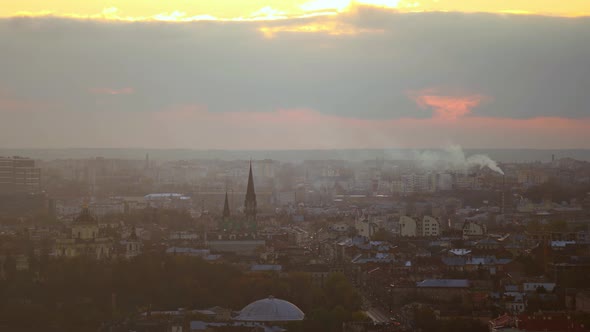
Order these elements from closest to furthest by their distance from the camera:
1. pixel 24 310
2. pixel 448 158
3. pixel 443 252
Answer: pixel 24 310 → pixel 443 252 → pixel 448 158

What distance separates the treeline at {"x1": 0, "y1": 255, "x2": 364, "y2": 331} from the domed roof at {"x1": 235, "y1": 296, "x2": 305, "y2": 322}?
1.26ft

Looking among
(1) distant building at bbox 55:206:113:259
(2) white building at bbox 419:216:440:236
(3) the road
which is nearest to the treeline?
(3) the road

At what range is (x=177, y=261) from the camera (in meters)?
43.6

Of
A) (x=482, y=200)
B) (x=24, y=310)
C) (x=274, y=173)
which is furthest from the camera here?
(x=274, y=173)

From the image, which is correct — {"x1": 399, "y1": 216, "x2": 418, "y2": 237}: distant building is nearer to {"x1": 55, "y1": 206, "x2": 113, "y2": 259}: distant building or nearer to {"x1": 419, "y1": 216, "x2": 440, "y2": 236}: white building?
{"x1": 419, "y1": 216, "x2": 440, "y2": 236}: white building

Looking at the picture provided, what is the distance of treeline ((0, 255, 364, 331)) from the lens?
3297cm

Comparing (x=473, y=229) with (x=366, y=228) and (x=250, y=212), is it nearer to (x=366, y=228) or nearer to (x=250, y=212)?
(x=366, y=228)

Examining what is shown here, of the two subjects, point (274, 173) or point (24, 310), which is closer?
point (24, 310)

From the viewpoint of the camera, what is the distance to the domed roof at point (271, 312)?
106ft

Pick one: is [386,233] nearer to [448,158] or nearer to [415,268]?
[415,268]

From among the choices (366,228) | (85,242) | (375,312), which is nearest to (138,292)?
(375,312)

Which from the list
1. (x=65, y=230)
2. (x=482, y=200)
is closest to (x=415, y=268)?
(x=65, y=230)

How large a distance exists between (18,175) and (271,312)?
61.8 metres

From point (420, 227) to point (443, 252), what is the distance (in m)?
13.6
